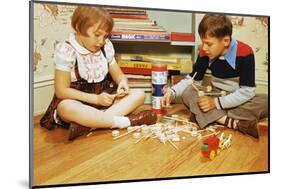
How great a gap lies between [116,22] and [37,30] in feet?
1.01

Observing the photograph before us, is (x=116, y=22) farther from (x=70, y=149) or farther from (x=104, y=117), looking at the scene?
(x=70, y=149)

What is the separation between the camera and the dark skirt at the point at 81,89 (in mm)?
1650

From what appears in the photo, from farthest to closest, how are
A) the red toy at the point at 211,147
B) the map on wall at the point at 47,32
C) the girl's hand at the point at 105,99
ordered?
1. the red toy at the point at 211,147
2. the girl's hand at the point at 105,99
3. the map on wall at the point at 47,32

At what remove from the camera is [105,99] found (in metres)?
1.73

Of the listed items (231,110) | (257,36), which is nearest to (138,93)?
(231,110)

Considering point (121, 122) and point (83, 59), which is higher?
point (83, 59)

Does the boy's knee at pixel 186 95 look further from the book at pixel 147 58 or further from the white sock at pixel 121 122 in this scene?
the white sock at pixel 121 122

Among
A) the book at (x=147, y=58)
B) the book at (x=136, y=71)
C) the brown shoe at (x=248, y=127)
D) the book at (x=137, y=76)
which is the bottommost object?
the brown shoe at (x=248, y=127)

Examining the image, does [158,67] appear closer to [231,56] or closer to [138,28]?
[138,28]

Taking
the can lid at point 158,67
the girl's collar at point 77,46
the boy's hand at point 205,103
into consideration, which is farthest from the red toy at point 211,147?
the girl's collar at point 77,46

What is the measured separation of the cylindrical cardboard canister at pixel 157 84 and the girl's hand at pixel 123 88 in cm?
12

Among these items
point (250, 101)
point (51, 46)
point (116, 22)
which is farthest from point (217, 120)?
point (51, 46)

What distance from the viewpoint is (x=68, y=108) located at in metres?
1.67

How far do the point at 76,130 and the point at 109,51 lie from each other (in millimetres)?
334
